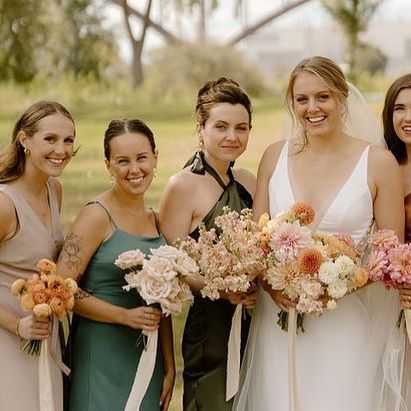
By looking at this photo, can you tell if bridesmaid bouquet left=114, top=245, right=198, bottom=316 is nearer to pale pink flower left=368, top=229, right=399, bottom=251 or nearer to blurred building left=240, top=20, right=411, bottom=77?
pale pink flower left=368, top=229, right=399, bottom=251

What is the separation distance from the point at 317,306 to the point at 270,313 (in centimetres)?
62

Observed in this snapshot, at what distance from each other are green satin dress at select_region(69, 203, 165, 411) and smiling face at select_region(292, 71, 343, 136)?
1.05m

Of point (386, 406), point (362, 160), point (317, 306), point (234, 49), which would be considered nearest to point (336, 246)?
point (317, 306)

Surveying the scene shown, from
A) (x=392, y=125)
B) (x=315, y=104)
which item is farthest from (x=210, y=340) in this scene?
(x=392, y=125)

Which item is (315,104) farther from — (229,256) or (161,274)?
(161,274)

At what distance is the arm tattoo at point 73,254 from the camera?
4863 mm

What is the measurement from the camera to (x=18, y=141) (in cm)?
499

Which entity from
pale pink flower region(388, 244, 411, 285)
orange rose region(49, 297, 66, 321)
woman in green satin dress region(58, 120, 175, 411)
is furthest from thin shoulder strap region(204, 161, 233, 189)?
orange rose region(49, 297, 66, 321)

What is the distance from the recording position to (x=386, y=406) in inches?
203

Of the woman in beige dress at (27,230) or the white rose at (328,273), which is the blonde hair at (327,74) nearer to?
the white rose at (328,273)

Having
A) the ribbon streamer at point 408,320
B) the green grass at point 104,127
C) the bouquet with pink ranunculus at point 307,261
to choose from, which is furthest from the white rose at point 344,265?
the green grass at point 104,127

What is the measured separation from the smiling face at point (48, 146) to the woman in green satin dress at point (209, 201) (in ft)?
2.31

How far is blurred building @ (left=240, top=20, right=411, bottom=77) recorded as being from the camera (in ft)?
190

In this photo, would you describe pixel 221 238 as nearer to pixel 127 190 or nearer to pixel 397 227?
pixel 127 190
